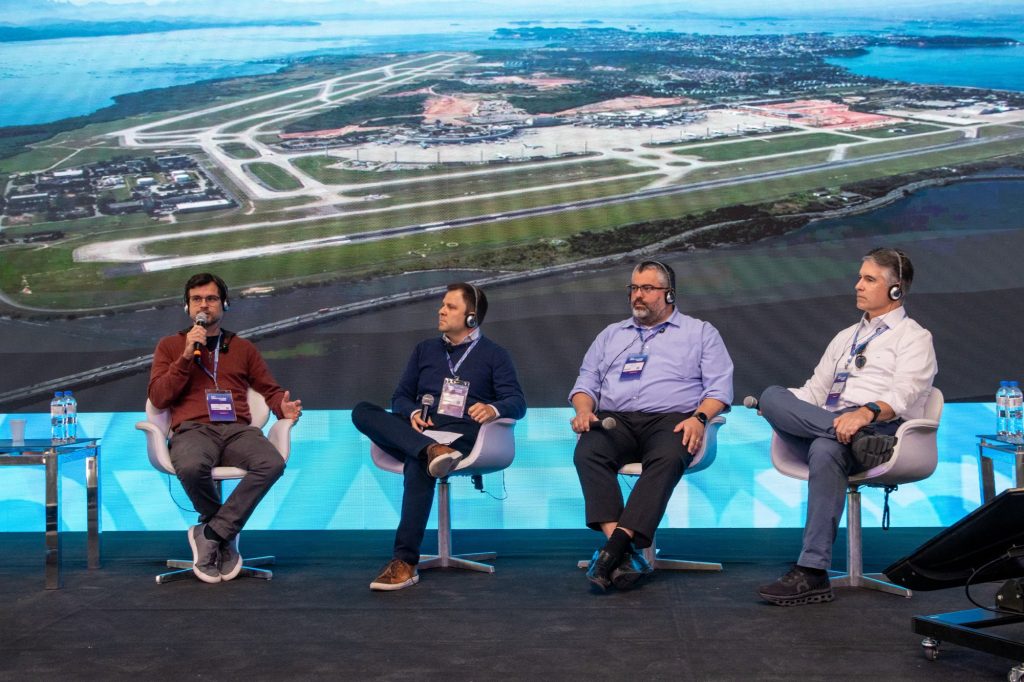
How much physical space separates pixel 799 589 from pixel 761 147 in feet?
10.8

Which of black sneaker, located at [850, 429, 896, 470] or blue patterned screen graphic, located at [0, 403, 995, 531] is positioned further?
blue patterned screen graphic, located at [0, 403, 995, 531]

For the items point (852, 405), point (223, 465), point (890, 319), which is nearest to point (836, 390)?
point (852, 405)

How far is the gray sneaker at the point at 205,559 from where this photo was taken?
362cm

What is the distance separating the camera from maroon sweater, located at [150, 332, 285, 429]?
12.4ft

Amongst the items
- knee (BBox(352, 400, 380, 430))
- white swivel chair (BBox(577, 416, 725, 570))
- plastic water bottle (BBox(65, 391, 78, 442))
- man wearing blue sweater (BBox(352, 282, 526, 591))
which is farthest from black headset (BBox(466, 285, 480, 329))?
plastic water bottle (BBox(65, 391, 78, 442))

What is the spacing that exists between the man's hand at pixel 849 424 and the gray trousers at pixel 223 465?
189cm

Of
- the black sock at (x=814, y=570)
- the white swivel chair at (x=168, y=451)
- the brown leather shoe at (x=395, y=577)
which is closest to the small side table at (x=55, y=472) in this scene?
the white swivel chair at (x=168, y=451)

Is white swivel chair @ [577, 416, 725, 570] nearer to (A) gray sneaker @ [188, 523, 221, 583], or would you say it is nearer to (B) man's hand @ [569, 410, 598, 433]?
(B) man's hand @ [569, 410, 598, 433]

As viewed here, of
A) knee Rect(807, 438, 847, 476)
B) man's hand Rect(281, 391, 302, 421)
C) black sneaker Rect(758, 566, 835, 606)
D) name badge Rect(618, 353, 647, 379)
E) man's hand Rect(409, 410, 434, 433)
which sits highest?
name badge Rect(618, 353, 647, 379)

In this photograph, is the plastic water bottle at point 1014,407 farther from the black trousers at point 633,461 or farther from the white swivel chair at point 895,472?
the black trousers at point 633,461

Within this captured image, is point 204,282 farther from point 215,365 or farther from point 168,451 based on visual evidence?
point 168,451

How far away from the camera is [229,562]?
369 cm

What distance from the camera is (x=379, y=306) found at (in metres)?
5.36

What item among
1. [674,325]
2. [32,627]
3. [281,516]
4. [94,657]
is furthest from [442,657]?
[281,516]
